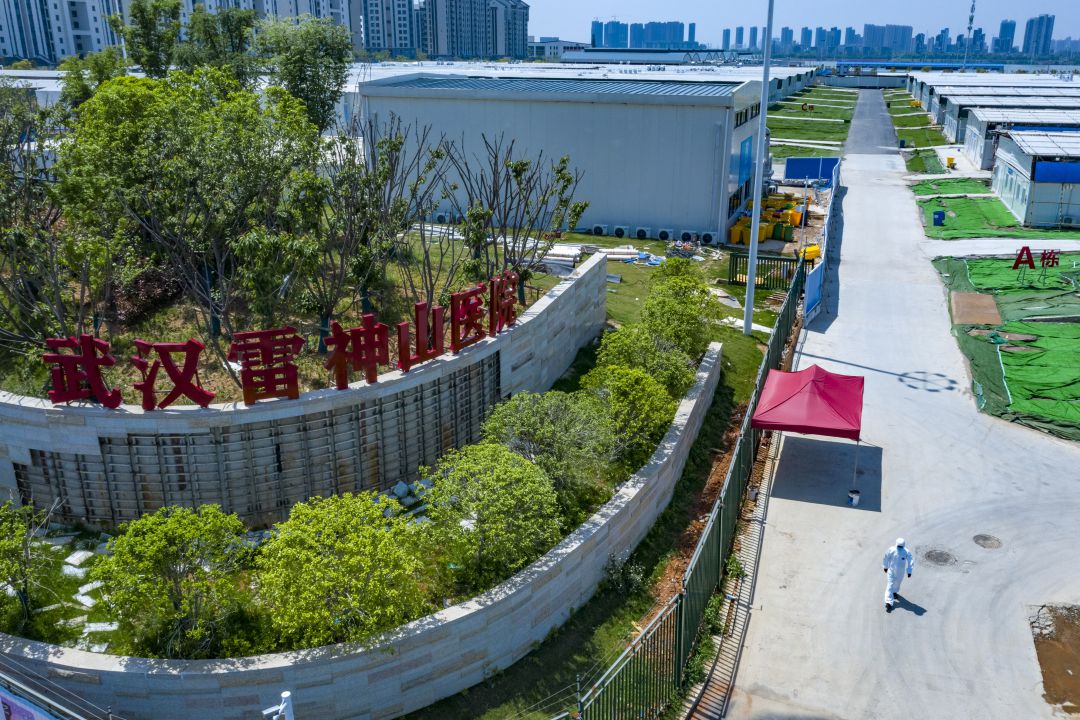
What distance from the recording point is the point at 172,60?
132 feet

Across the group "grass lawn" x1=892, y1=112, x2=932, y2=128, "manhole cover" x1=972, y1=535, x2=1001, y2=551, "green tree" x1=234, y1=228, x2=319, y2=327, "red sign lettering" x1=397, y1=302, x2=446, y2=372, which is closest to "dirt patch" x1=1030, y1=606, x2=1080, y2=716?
"manhole cover" x1=972, y1=535, x2=1001, y2=551

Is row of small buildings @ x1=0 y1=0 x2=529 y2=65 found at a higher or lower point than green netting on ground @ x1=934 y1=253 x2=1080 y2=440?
higher

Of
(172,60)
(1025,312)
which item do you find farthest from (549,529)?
(172,60)

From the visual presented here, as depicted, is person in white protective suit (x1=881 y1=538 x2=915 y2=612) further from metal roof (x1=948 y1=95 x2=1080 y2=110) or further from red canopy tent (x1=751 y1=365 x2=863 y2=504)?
metal roof (x1=948 y1=95 x2=1080 y2=110)

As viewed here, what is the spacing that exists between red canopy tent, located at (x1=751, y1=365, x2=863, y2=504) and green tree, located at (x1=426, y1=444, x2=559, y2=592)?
22.5ft

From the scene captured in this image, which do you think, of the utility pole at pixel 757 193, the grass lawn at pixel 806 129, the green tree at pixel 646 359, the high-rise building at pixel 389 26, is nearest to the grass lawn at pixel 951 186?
the grass lawn at pixel 806 129

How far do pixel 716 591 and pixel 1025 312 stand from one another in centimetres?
2022

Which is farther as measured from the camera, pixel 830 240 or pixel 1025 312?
pixel 830 240

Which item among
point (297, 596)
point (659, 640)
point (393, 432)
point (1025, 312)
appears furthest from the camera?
point (1025, 312)

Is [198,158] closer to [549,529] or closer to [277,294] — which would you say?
[277,294]

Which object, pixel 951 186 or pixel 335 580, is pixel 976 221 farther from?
pixel 335 580

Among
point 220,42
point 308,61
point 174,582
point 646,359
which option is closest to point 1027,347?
point 646,359

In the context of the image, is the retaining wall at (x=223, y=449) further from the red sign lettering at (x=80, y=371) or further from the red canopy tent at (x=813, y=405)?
the red canopy tent at (x=813, y=405)

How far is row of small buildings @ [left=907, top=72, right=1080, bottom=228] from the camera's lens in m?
42.1
